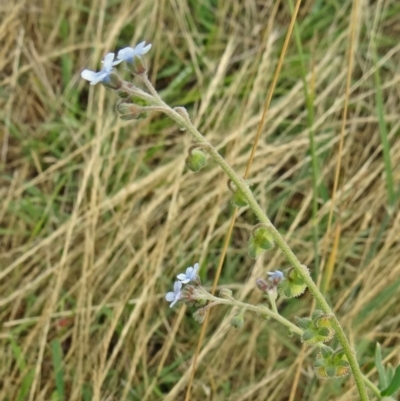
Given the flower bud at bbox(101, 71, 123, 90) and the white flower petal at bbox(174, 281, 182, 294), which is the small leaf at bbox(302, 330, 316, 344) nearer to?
the white flower petal at bbox(174, 281, 182, 294)

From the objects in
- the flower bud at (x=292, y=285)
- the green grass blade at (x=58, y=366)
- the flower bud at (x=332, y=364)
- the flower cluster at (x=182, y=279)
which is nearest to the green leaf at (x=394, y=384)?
the flower bud at (x=332, y=364)

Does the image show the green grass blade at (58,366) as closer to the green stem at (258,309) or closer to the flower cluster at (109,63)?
the green stem at (258,309)

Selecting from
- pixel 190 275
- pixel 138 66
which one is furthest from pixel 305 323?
pixel 138 66

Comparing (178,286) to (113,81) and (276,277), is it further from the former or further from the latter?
(113,81)

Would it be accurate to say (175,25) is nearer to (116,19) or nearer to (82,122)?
(116,19)

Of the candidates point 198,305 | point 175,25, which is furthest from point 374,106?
point 198,305

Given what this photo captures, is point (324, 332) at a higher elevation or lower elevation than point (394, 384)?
higher

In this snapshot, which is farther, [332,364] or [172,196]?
[172,196]

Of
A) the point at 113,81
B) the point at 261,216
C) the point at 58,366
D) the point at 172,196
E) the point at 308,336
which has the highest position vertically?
the point at 113,81

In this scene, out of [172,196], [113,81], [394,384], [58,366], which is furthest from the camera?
[172,196]
